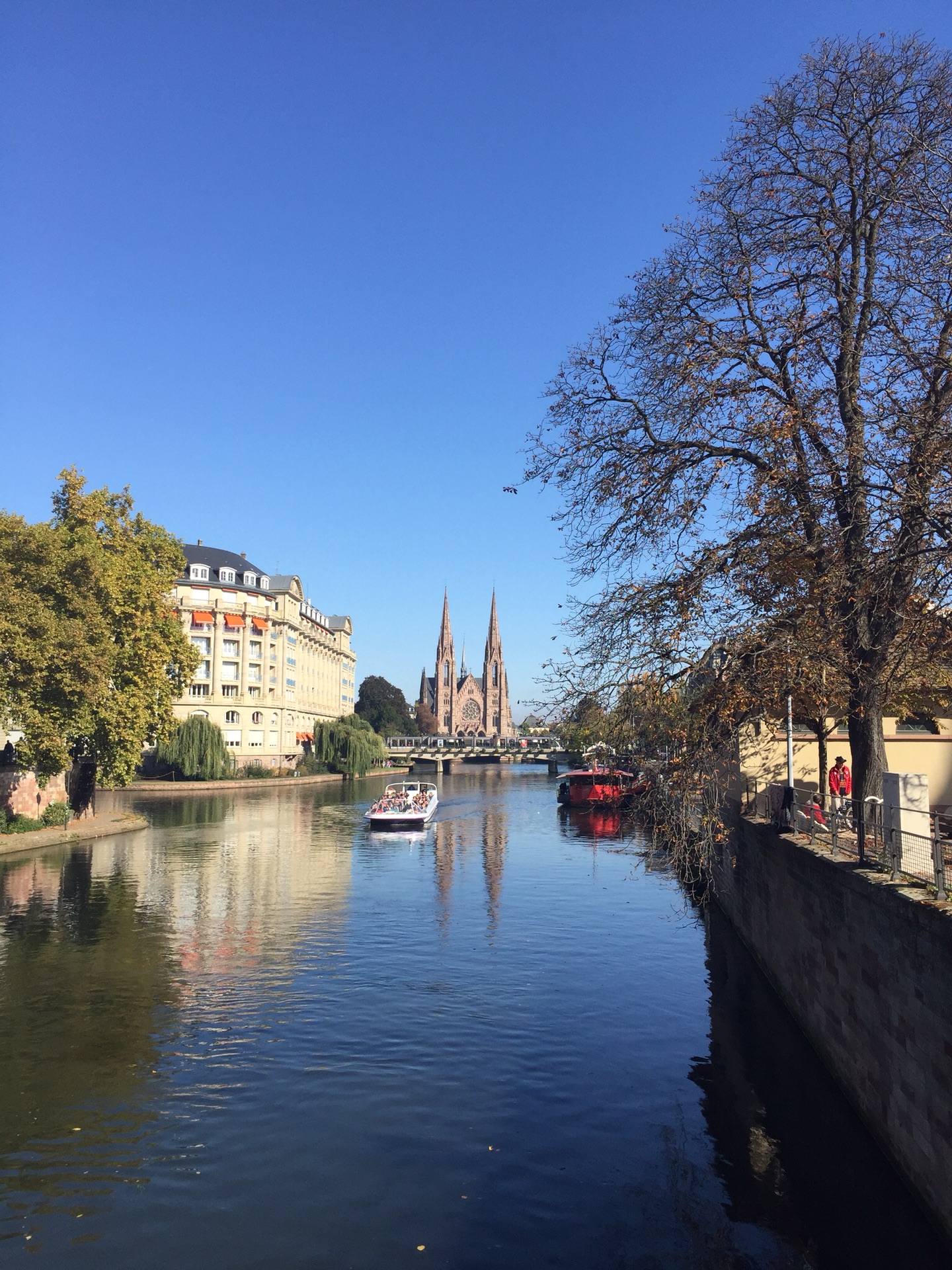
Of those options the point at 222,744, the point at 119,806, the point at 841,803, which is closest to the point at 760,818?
the point at 841,803

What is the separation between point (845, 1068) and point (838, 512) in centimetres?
811

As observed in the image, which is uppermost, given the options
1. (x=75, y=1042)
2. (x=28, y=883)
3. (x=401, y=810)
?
(x=401, y=810)

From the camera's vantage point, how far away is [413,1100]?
14.2 m

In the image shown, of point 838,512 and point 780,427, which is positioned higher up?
point 780,427

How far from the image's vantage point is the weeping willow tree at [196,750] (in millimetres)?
80000

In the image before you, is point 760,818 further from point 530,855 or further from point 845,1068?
point 530,855

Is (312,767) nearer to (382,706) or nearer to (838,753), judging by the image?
(382,706)

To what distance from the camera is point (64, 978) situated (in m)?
20.4

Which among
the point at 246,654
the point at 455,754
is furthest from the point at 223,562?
the point at 455,754

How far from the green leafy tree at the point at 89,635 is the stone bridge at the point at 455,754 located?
3153 inches

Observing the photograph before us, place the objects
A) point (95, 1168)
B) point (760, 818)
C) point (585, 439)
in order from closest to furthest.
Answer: point (95, 1168), point (585, 439), point (760, 818)

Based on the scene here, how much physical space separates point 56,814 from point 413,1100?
121 ft

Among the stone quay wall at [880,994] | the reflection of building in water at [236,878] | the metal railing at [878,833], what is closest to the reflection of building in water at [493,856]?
the reflection of building in water at [236,878]

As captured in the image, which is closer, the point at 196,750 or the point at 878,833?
the point at 878,833
